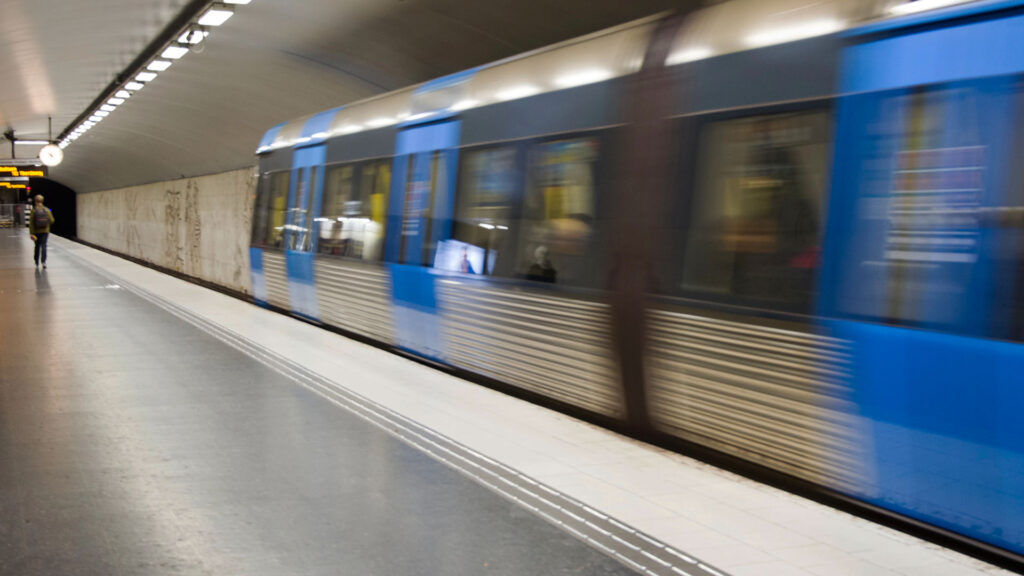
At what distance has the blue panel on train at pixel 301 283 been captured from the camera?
14258mm

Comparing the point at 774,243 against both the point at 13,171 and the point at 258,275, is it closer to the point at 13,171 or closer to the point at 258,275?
the point at 258,275

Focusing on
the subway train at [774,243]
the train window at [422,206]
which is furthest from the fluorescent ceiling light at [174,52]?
the subway train at [774,243]

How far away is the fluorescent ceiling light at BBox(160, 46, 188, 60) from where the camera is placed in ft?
54.1

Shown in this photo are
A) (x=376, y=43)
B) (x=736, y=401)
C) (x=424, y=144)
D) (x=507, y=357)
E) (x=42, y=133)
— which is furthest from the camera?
(x=42, y=133)

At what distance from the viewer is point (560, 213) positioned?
802 centimetres

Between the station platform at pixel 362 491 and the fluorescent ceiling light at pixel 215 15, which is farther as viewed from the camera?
the fluorescent ceiling light at pixel 215 15

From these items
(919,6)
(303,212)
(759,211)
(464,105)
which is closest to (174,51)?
(303,212)

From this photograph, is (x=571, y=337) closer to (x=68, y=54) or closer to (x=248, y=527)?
(x=248, y=527)

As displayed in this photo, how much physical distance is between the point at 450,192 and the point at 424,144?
93 centimetres

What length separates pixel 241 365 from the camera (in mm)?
10492

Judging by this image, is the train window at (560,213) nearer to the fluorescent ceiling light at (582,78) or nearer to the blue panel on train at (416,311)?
the fluorescent ceiling light at (582,78)

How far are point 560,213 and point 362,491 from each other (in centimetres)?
308

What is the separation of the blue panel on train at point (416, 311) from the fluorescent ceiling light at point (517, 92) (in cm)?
212

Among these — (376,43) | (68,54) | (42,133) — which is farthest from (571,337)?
(42,133)
